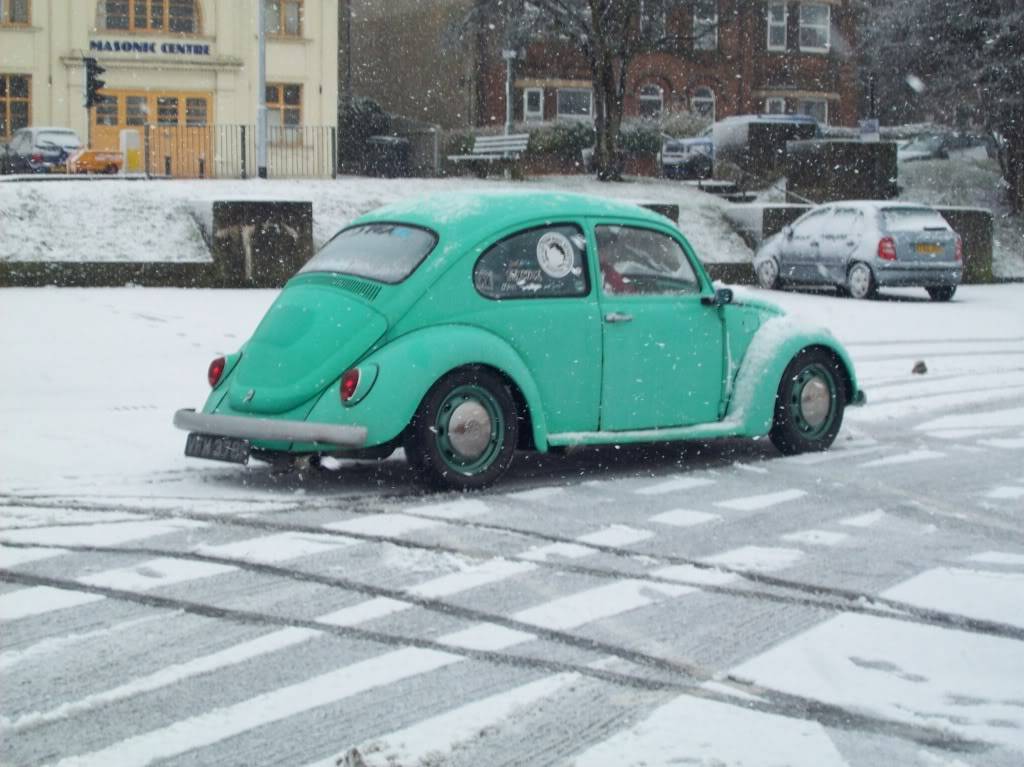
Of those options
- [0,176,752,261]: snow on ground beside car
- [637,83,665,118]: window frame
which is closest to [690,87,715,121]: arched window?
[637,83,665,118]: window frame

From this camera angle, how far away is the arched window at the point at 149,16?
4844cm

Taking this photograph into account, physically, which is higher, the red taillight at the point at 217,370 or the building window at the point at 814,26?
the building window at the point at 814,26

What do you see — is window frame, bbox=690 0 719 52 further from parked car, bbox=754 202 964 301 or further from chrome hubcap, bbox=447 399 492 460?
chrome hubcap, bbox=447 399 492 460

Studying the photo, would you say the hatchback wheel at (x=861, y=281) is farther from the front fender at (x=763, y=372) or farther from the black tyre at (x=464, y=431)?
the black tyre at (x=464, y=431)

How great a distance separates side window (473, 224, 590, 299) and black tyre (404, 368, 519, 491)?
23.2 inches

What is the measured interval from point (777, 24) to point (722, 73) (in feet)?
10.4

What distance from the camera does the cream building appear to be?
47531 mm

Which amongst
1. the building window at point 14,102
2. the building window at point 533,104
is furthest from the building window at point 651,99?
the building window at point 14,102

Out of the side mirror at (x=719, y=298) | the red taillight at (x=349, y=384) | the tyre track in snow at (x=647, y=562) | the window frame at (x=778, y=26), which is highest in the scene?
the window frame at (x=778, y=26)

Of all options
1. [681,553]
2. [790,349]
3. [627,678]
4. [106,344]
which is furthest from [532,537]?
[106,344]

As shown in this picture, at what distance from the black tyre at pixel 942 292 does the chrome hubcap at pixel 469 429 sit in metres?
17.7

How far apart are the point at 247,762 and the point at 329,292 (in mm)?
4859

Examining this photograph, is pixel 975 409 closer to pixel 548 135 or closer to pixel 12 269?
pixel 12 269

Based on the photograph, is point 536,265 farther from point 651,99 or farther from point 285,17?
point 651,99
